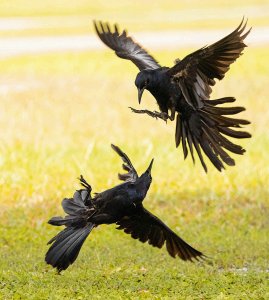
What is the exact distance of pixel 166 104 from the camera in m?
8.52

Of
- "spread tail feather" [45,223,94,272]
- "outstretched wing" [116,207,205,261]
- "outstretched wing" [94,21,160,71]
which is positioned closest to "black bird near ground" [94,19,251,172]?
"outstretched wing" [116,207,205,261]

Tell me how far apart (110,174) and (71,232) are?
18.2ft

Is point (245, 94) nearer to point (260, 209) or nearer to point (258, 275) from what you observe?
point (260, 209)

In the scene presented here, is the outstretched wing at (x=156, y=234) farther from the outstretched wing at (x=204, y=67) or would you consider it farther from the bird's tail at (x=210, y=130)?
the outstretched wing at (x=204, y=67)

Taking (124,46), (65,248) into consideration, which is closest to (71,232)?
(65,248)

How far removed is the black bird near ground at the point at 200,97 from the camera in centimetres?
819

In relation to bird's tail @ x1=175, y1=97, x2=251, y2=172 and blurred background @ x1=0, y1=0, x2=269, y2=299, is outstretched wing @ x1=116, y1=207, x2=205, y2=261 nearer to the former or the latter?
blurred background @ x1=0, y1=0, x2=269, y2=299

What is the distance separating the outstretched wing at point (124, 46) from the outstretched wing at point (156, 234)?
5.47 ft

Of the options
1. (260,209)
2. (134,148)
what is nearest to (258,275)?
(260,209)

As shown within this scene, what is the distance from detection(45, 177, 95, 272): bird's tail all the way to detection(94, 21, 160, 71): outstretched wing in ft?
5.19

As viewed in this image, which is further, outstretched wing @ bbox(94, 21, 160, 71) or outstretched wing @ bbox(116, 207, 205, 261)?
outstretched wing @ bbox(94, 21, 160, 71)

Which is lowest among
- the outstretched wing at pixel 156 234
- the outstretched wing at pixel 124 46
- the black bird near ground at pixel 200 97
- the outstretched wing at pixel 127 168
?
the outstretched wing at pixel 156 234

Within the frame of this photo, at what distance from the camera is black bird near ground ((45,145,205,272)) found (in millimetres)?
8359

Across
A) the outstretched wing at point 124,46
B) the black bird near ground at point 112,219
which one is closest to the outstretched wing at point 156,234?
the black bird near ground at point 112,219
